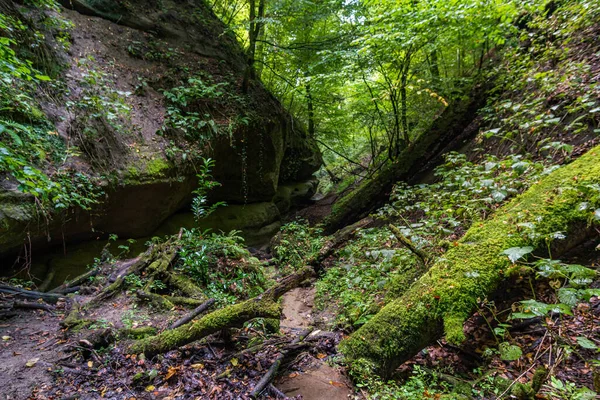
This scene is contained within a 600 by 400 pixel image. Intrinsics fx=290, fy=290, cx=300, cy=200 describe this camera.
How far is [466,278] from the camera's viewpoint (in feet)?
8.98

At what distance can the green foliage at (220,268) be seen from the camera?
5.41 meters

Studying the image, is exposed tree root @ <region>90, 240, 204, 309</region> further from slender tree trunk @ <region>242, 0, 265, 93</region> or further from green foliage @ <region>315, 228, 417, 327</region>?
slender tree trunk @ <region>242, 0, 265, 93</region>

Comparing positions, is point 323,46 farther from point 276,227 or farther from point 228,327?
point 228,327

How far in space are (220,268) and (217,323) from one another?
3.01 m

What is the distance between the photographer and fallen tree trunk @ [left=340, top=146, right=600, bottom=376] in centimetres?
269

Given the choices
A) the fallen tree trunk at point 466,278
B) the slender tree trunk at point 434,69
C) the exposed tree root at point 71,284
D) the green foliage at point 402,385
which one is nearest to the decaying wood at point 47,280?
the exposed tree root at point 71,284

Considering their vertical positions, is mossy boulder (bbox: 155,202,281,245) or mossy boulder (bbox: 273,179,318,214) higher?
mossy boulder (bbox: 273,179,318,214)

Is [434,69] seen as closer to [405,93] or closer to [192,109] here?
[405,93]

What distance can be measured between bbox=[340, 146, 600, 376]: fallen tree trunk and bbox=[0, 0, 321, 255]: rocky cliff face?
5.79m

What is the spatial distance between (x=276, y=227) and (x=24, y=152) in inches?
336

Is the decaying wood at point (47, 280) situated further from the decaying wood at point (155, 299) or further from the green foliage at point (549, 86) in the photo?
the green foliage at point (549, 86)

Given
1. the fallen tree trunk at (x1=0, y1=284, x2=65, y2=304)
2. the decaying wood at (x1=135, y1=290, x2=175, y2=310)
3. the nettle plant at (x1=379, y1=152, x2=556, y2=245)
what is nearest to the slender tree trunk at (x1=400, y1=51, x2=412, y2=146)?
the nettle plant at (x1=379, y1=152, x2=556, y2=245)

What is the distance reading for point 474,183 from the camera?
177 inches

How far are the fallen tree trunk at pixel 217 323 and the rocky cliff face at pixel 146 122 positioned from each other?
363 centimetres
